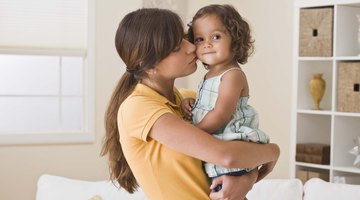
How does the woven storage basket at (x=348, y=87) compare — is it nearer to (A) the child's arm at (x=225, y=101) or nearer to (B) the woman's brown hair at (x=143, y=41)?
(A) the child's arm at (x=225, y=101)

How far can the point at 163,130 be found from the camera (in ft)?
6.43

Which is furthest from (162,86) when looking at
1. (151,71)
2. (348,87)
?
(348,87)

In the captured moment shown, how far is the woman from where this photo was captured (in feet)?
6.44

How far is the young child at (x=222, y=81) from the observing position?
2102 millimetres

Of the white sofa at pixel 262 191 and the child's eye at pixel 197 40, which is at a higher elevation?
the child's eye at pixel 197 40

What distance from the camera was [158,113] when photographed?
6.49ft

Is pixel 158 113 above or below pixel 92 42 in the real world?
below

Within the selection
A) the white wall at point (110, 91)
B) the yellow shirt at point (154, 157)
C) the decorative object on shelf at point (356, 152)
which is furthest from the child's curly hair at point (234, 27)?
Answer: the white wall at point (110, 91)

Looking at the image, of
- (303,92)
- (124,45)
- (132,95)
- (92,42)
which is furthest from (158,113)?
(92,42)

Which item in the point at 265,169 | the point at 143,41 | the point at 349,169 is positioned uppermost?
the point at 143,41

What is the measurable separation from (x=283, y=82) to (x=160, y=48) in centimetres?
298

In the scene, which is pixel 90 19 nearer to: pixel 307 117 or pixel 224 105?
pixel 307 117

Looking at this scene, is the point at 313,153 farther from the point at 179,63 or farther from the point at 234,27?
the point at 179,63

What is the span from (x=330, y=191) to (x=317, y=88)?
1023 millimetres
